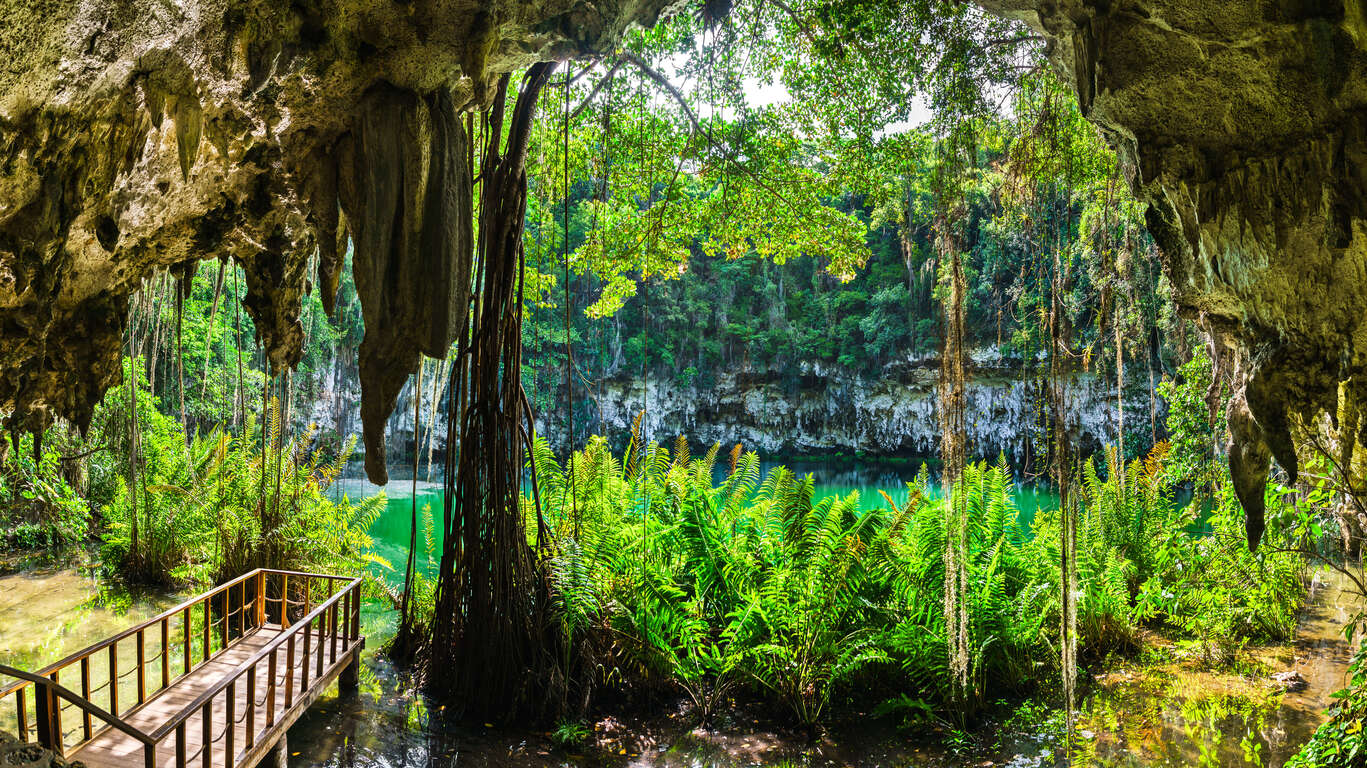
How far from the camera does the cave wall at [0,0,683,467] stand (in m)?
1.96

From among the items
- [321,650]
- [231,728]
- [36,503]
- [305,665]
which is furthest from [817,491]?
[231,728]

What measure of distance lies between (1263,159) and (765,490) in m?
4.35

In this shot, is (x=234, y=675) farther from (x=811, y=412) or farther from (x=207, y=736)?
(x=811, y=412)

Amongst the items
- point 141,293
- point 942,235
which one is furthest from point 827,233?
point 141,293

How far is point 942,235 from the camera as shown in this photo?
4.05 m

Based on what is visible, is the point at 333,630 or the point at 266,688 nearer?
the point at 266,688

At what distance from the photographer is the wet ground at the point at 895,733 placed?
4.17 metres

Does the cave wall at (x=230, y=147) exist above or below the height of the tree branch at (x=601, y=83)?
below

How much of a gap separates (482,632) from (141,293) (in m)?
3.10

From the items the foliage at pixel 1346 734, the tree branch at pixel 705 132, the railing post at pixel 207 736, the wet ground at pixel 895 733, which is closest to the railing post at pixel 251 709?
the railing post at pixel 207 736

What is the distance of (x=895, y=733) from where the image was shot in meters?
4.64

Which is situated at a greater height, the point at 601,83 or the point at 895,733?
the point at 601,83

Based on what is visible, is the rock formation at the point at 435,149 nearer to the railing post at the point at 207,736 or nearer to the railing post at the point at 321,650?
the railing post at the point at 207,736

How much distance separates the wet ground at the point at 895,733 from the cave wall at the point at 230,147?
250 centimetres
